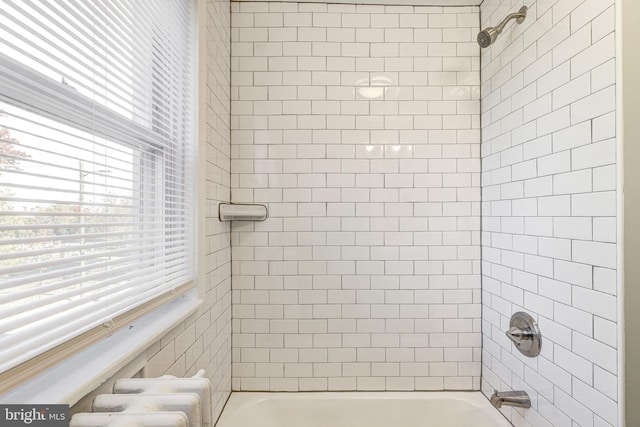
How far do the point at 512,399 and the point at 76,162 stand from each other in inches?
69.5

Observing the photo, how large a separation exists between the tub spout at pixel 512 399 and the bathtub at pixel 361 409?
1.00ft

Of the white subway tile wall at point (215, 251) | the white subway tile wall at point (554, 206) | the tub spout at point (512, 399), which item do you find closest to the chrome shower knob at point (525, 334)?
the white subway tile wall at point (554, 206)

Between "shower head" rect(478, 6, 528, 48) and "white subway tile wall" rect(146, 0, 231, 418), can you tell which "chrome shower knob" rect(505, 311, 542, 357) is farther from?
"white subway tile wall" rect(146, 0, 231, 418)

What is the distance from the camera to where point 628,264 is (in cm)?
101

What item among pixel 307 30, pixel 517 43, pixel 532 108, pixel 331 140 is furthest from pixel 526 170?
pixel 307 30

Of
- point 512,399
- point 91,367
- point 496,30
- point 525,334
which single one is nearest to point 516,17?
point 496,30

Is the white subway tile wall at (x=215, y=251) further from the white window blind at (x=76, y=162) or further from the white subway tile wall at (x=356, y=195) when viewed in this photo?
the white window blind at (x=76, y=162)

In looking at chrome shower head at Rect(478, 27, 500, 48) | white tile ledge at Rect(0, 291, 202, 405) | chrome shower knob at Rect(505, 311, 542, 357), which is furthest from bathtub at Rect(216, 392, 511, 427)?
chrome shower head at Rect(478, 27, 500, 48)

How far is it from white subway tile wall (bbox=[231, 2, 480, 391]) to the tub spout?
1.21 feet

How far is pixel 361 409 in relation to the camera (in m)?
1.84

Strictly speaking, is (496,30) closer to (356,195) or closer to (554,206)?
(554,206)

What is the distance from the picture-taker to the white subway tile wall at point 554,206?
1094mm

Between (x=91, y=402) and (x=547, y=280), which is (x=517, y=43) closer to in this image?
(x=547, y=280)

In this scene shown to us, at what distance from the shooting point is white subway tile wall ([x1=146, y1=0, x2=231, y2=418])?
1.34 metres
